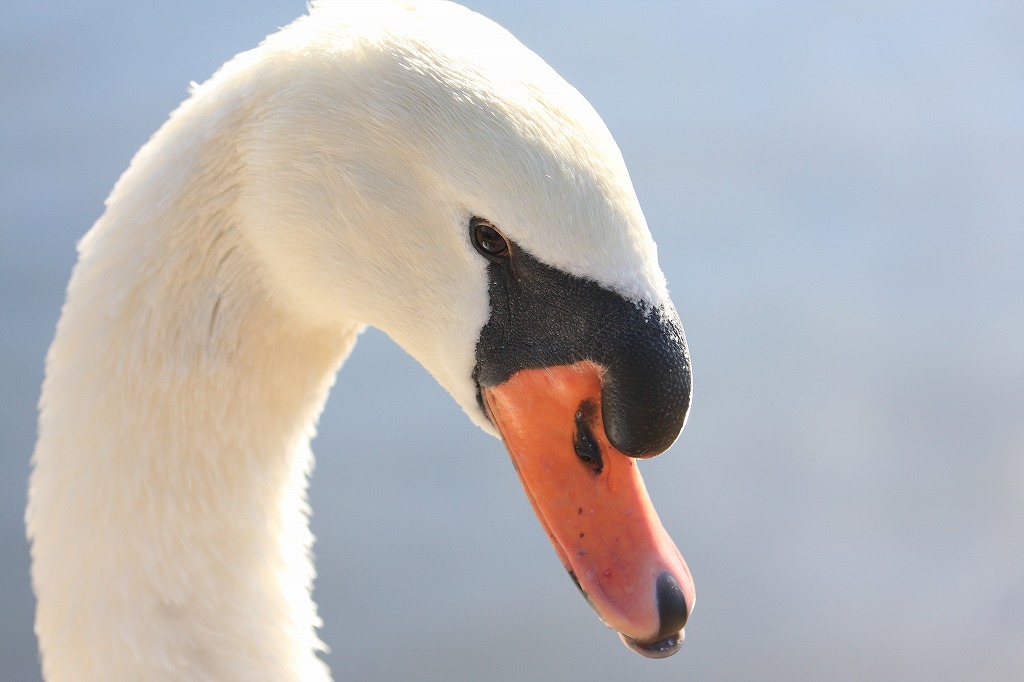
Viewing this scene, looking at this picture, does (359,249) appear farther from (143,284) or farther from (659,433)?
(659,433)

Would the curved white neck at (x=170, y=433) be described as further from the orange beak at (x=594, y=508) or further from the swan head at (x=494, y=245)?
the orange beak at (x=594, y=508)

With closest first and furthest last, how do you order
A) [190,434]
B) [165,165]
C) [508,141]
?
[508,141], [165,165], [190,434]

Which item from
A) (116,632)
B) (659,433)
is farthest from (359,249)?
(116,632)

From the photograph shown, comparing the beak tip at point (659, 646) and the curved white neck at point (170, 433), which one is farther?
the curved white neck at point (170, 433)

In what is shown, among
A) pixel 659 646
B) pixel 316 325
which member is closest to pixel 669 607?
pixel 659 646

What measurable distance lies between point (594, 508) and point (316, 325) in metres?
0.45

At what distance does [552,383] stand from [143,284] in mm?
526

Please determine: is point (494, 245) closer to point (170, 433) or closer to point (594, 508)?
point (594, 508)

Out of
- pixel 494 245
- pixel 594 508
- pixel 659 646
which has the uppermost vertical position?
pixel 494 245

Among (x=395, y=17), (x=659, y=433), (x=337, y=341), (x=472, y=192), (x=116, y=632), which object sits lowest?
(x=116, y=632)

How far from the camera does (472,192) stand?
1140 millimetres

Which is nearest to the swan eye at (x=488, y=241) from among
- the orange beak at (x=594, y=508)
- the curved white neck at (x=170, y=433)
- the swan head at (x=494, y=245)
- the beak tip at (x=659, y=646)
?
the swan head at (x=494, y=245)

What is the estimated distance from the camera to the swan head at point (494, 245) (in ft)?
3.70

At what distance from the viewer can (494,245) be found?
1195 mm
